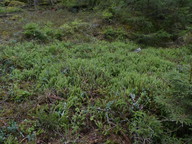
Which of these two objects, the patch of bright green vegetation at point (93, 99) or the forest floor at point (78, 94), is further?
the forest floor at point (78, 94)

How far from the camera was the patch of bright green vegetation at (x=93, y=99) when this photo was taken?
2.64m

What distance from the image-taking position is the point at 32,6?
1485 centimetres

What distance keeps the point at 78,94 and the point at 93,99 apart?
378mm

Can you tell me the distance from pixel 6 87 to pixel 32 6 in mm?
13475

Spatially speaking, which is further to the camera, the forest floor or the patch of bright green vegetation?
the forest floor

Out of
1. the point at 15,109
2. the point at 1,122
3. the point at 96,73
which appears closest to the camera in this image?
the point at 1,122

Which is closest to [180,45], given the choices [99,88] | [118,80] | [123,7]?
[123,7]

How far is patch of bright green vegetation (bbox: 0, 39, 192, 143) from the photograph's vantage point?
264 centimetres

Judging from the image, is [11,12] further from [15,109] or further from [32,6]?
[15,109]

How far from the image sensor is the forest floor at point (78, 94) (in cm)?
275

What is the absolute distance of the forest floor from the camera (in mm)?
2750

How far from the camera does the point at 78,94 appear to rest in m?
3.57

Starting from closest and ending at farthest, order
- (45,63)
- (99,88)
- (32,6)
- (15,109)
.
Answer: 1. (15,109)
2. (99,88)
3. (45,63)
4. (32,6)

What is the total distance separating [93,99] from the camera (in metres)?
3.51
